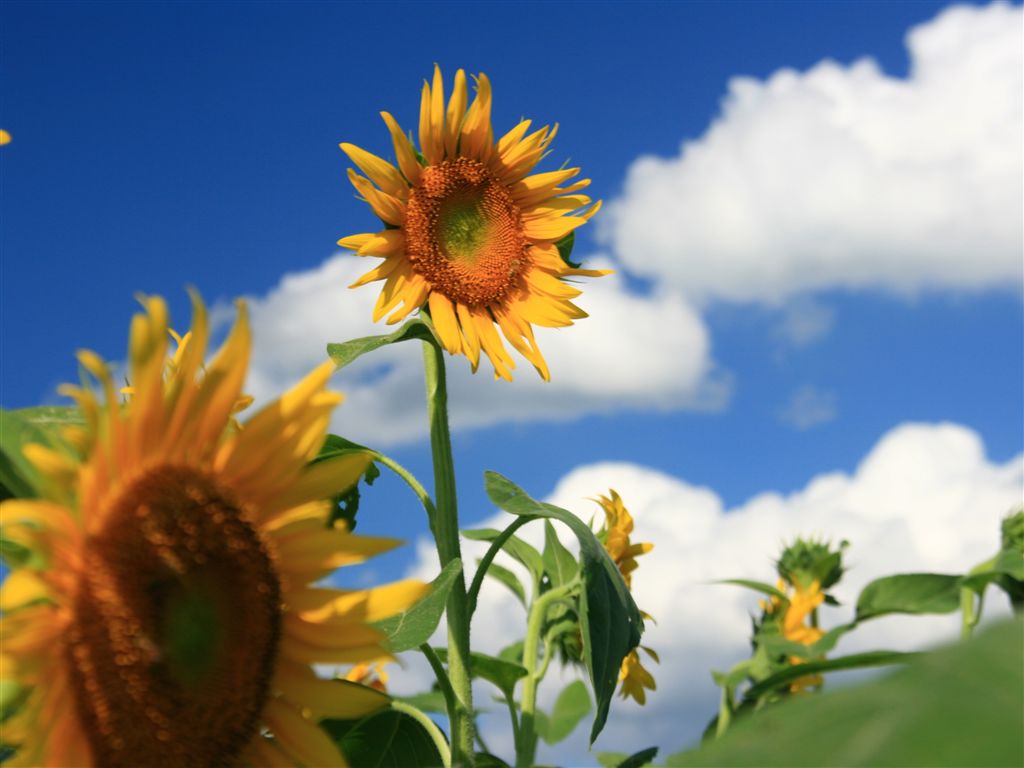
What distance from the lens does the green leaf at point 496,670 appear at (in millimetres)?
2178

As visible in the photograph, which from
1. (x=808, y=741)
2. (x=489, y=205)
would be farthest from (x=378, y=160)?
(x=808, y=741)

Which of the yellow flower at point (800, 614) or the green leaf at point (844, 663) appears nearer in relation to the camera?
the green leaf at point (844, 663)

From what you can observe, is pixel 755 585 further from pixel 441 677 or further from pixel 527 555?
pixel 441 677

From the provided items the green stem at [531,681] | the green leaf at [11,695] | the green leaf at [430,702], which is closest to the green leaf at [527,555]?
the green stem at [531,681]

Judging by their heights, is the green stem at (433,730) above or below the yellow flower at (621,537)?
below

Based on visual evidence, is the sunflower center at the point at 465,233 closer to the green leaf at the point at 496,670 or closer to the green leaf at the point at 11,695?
the green leaf at the point at 496,670

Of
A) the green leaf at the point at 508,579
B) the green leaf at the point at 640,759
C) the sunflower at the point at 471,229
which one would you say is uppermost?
the sunflower at the point at 471,229

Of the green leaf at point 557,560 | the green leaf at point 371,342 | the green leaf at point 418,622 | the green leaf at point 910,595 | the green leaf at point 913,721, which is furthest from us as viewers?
the green leaf at point 910,595

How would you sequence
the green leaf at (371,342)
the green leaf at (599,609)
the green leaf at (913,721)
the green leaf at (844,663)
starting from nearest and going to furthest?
the green leaf at (913,721)
the green leaf at (844,663)
the green leaf at (599,609)
the green leaf at (371,342)

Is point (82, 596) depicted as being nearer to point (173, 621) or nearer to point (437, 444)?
point (173, 621)

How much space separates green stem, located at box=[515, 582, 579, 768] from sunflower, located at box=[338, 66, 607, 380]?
46cm

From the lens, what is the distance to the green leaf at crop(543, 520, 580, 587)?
236 cm

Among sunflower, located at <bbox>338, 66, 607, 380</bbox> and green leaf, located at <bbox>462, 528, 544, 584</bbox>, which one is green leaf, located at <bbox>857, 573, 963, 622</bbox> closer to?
green leaf, located at <bbox>462, 528, 544, 584</bbox>

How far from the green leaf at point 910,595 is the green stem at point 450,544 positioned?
4.06 feet
